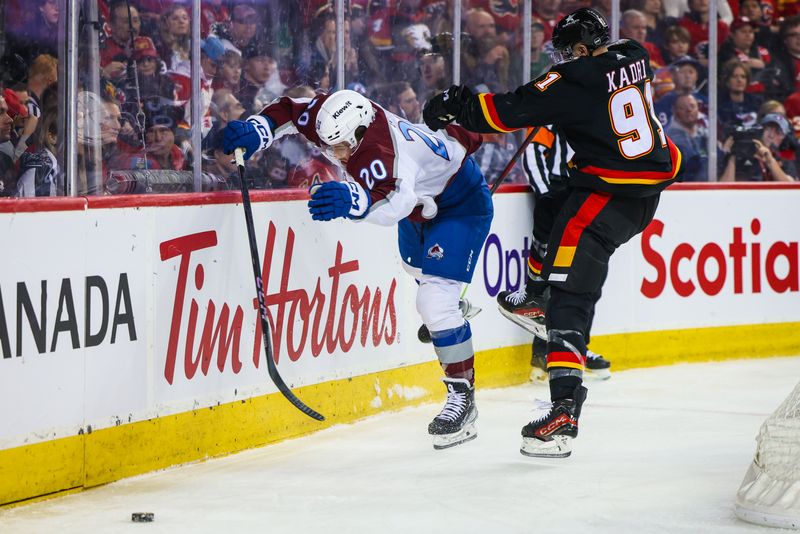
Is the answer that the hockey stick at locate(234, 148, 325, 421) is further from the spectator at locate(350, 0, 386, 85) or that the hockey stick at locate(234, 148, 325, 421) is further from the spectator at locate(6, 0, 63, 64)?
the spectator at locate(350, 0, 386, 85)

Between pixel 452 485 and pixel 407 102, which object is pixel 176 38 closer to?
pixel 407 102

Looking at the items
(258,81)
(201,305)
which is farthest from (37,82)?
(258,81)

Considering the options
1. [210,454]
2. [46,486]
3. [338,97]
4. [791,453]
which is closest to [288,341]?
[210,454]

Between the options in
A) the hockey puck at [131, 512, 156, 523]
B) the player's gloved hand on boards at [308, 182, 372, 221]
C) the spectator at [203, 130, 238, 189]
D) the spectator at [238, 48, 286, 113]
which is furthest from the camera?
the spectator at [238, 48, 286, 113]

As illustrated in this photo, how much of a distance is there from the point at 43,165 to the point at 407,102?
7.23ft

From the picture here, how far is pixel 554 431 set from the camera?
13.7ft

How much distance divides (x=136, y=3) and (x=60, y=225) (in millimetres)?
1093

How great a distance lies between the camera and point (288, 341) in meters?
4.68

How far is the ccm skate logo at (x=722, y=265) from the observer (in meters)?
6.57

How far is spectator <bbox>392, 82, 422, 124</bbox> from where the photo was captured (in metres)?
5.88

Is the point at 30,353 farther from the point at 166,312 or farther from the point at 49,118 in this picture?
the point at 49,118

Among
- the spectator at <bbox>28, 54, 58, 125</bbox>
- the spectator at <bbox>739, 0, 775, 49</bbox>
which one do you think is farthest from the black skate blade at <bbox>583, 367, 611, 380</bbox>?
the spectator at <bbox>28, 54, 58, 125</bbox>

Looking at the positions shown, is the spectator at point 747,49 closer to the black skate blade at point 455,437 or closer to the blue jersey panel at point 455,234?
the blue jersey panel at point 455,234

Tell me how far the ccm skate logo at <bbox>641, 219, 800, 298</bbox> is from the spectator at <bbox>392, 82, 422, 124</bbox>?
52.6 inches
